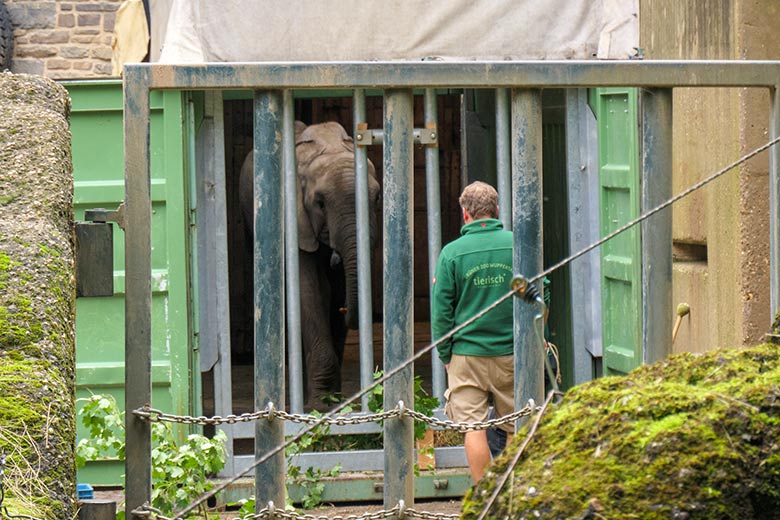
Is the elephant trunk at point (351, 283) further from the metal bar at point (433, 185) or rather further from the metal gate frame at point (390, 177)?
the metal gate frame at point (390, 177)

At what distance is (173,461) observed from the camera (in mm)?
5340

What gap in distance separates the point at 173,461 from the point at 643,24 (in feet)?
9.69

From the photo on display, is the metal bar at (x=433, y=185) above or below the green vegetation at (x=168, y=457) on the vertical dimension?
above

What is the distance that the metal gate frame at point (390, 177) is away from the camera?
10.9ft

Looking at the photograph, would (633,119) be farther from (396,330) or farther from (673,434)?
(673,434)

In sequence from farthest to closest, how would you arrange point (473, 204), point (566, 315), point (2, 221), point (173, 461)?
point (566, 315), point (473, 204), point (173, 461), point (2, 221)

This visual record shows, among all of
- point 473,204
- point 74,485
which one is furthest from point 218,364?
point 74,485

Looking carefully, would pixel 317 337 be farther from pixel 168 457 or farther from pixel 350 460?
pixel 168 457

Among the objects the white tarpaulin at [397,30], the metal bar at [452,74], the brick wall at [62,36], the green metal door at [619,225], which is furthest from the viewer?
the brick wall at [62,36]

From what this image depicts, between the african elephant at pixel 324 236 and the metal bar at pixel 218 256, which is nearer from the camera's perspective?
the metal bar at pixel 218 256

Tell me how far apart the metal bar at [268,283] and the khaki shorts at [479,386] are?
115 inches

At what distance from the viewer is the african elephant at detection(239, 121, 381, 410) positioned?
8.70 m

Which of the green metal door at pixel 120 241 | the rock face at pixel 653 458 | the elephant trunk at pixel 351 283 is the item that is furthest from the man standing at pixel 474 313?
the rock face at pixel 653 458

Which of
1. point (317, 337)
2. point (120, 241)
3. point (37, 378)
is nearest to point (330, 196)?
point (317, 337)
